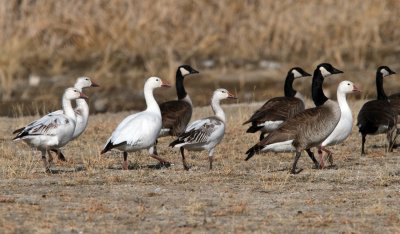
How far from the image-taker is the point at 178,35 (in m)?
27.0

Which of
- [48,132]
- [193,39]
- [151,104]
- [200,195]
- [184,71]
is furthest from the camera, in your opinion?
[193,39]

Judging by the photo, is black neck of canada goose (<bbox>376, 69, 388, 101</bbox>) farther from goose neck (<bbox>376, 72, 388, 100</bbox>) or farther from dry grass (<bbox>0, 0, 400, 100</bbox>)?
dry grass (<bbox>0, 0, 400, 100</bbox>)

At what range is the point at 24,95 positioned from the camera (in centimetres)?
2500

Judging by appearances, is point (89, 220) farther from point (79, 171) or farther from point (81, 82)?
point (81, 82)

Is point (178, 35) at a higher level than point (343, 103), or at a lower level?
higher

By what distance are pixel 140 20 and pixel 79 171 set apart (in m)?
13.9

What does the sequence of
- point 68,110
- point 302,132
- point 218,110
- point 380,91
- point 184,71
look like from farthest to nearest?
point 184,71 < point 380,91 < point 218,110 < point 68,110 < point 302,132

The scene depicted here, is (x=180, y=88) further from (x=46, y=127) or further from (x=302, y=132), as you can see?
(x=46, y=127)

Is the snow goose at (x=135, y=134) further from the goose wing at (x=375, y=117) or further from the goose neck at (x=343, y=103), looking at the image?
the goose wing at (x=375, y=117)

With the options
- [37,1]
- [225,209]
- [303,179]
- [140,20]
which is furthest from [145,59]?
[225,209]

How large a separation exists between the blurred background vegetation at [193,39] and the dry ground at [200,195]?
10376 mm

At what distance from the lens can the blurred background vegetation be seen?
2606 centimetres

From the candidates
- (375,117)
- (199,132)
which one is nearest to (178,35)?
(375,117)

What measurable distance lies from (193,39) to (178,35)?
432 millimetres
